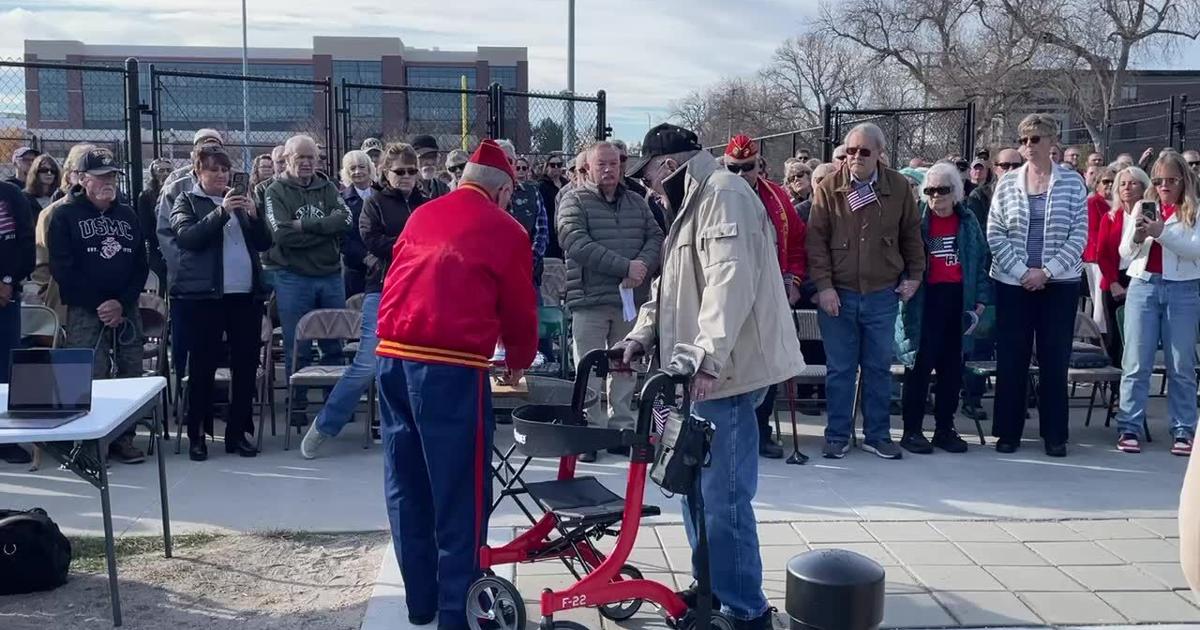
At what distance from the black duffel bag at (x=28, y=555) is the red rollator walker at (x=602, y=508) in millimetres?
2033

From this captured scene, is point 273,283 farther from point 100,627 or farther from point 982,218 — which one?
point 982,218

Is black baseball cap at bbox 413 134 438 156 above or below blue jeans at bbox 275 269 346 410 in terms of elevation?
above

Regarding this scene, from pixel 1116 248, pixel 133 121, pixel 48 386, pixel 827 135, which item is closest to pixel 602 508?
pixel 48 386

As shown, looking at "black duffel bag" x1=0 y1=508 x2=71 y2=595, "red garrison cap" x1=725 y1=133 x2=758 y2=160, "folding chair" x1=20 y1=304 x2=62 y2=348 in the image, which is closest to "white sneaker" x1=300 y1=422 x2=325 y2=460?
"folding chair" x1=20 y1=304 x2=62 y2=348

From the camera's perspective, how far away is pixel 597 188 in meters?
7.21

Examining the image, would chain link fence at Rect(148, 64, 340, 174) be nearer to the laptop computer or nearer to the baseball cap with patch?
the baseball cap with patch

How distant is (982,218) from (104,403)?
22.2ft

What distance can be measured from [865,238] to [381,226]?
326 centimetres

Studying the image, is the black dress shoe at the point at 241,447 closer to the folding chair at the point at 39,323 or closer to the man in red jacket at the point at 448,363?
the folding chair at the point at 39,323

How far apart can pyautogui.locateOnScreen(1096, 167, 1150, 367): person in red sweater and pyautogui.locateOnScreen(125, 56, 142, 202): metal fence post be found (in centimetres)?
746

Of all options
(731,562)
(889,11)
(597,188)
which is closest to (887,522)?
(731,562)

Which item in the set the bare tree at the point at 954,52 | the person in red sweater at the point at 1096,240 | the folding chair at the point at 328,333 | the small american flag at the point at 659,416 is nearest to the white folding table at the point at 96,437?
the small american flag at the point at 659,416

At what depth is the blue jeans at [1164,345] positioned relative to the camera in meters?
7.48

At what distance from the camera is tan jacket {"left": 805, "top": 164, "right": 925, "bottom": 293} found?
7.05 meters
